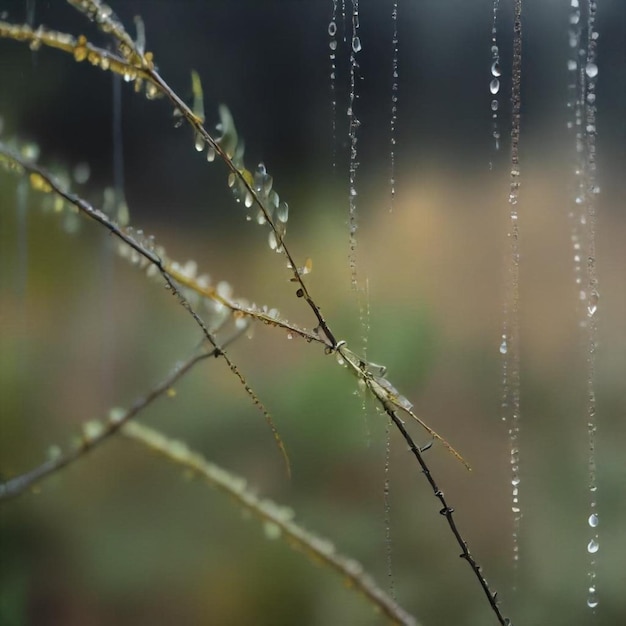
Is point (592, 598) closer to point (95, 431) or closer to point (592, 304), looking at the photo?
point (592, 304)

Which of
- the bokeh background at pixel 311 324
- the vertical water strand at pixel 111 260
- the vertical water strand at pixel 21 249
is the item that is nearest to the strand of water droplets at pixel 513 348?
the bokeh background at pixel 311 324

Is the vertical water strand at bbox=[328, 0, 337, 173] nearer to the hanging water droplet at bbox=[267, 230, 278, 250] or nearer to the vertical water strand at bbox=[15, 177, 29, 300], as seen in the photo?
the hanging water droplet at bbox=[267, 230, 278, 250]

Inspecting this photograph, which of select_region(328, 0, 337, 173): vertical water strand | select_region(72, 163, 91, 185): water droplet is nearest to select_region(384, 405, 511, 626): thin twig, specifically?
select_region(328, 0, 337, 173): vertical water strand

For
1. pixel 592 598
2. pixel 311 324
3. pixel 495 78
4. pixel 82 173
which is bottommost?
pixel 592 598

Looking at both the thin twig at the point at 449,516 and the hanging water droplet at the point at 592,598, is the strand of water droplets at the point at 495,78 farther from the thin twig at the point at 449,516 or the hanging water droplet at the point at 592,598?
the hanging water droplet at the point at 592,598

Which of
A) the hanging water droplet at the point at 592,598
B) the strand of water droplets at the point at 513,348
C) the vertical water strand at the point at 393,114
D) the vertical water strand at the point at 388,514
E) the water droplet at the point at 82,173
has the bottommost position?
the hanging water droplet at the point at 592,598

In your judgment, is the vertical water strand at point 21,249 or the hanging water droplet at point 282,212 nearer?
the hanging water droplet at point 282,212

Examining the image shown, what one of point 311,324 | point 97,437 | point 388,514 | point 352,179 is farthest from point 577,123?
point 97,437
